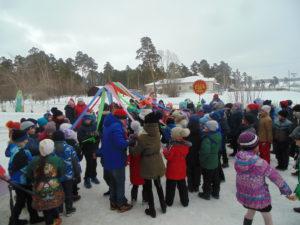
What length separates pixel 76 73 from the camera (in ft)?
190

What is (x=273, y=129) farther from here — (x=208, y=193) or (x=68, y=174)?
(x=68, y=174)

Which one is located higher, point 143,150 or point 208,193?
point 143,150

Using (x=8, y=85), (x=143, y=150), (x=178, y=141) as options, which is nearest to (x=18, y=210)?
(x=143, y=150)

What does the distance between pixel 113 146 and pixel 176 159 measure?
1.16m

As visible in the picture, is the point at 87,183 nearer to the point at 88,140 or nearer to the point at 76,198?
the point at 76,198

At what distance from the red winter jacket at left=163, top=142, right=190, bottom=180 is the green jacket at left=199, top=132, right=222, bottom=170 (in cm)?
56

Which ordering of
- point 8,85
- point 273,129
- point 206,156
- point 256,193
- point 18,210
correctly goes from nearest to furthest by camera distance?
1. point 256,193
2. point 18,210
3. point 206,156
4. point 273,129
5. point 8,85

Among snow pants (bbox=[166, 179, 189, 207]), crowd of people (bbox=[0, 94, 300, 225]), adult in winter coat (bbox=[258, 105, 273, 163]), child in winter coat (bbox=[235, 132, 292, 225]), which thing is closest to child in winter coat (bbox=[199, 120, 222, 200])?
crowd of people (bbox=[0, 94, 300, 225])

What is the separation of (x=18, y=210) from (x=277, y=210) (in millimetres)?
4421

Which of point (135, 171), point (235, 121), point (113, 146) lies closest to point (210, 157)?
point (135, 171)

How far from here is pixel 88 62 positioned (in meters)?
61.3

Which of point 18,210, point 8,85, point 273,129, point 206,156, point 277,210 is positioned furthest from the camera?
point 8,85

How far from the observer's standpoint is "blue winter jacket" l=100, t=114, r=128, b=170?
464 cm

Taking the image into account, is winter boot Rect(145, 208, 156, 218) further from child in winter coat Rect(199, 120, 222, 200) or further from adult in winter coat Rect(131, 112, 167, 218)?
child in winter coat Rect(199, 120, 222, 200)
